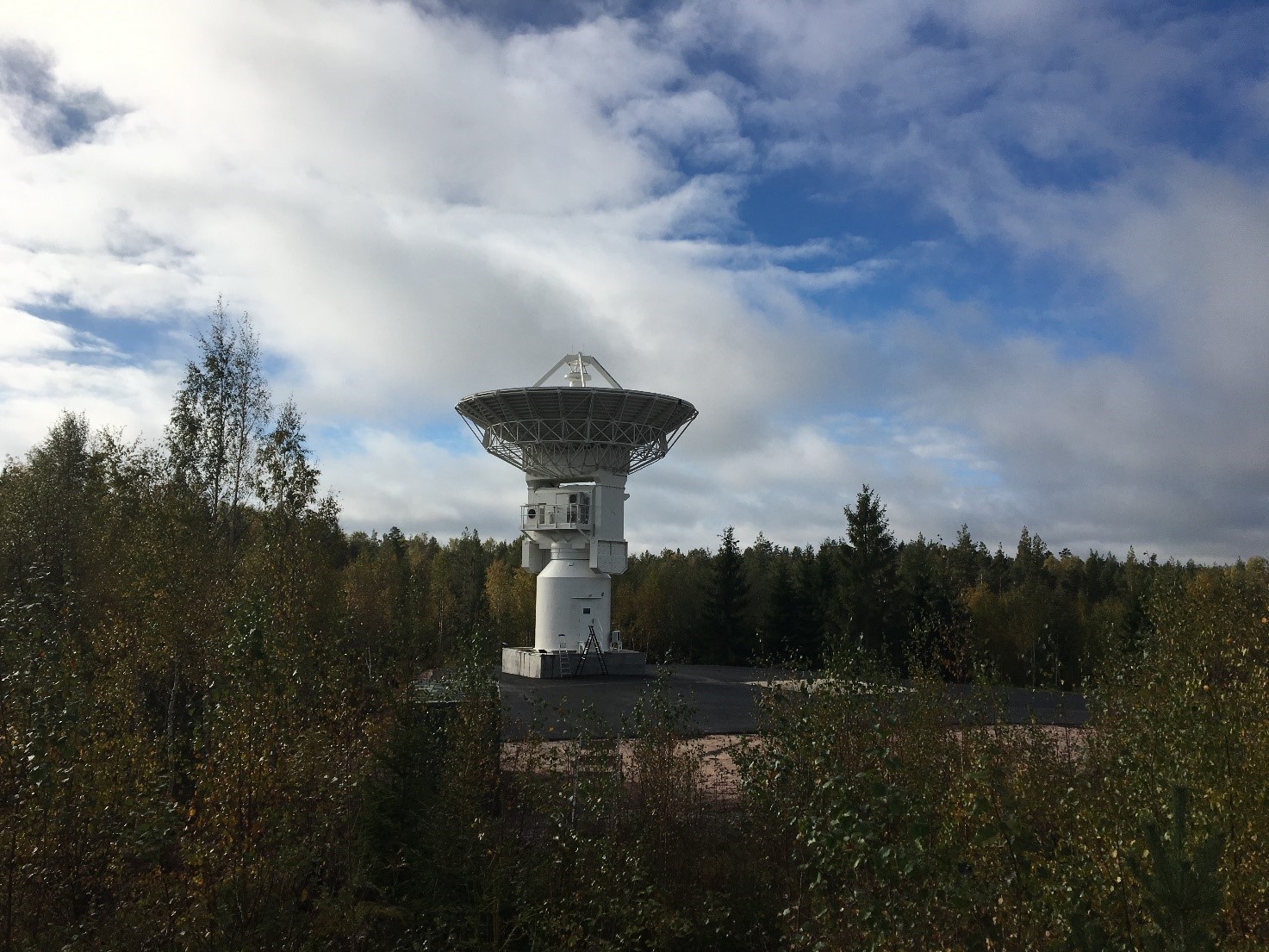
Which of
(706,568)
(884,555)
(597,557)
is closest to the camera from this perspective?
(597,557)

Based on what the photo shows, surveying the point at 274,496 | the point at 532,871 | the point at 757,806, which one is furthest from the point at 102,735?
the point at 757,806

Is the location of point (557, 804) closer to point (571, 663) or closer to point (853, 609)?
point (571, 663)

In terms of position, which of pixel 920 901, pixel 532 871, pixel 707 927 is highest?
pixel 920 901

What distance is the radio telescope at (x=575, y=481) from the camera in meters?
34.4

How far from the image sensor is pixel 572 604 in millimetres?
35469

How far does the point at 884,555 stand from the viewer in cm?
4212

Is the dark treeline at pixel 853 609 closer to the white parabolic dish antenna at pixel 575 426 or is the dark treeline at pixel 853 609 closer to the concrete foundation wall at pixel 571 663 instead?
the concrete foundation wall at pixel 571 663

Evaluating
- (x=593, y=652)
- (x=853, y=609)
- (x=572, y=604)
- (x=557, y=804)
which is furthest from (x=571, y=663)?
(x=557, y=804)

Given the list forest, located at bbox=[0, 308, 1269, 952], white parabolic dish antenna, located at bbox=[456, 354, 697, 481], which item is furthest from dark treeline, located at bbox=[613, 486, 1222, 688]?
forest, located at bbox=[0, 308, 1269, 952]

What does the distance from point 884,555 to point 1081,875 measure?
38.7 m

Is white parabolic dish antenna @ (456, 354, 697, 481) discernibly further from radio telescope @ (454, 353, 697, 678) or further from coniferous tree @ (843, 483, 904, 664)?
coniferous tree @ (843, 483, 904, 664)

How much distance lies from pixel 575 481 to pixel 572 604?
16.1 ft

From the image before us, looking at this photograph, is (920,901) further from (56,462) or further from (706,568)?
(706,568)

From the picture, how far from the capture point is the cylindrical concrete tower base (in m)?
35.3
